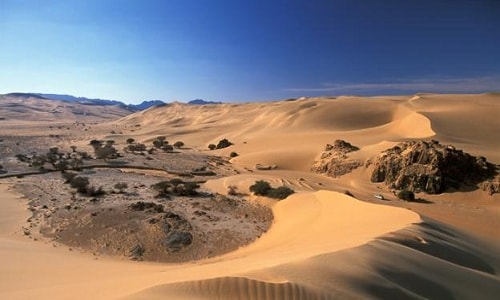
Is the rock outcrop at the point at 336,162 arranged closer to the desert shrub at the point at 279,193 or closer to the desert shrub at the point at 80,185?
the desert shrub at the point at 279,193

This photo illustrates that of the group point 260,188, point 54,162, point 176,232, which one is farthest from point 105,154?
point 176,232

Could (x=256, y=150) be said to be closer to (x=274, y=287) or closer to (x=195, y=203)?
(x=195, y=203)

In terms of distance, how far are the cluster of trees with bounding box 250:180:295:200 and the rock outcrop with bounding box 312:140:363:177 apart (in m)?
5.14

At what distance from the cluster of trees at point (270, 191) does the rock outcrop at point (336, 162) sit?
5.14 meters

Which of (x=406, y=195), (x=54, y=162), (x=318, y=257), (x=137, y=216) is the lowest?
(x=137, y=216)

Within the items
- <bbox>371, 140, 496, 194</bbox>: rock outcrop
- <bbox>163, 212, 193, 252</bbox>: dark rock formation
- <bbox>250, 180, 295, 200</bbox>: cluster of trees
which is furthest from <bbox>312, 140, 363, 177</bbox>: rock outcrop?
<bbox>163, 212, 193, 252</bbox>: dark rock formation

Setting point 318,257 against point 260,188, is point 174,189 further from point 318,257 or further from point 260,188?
point 318,257

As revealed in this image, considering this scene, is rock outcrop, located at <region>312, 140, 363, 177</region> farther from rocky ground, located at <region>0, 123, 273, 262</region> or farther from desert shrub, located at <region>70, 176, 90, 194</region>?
desert shrub, located at <region>70, 176, 90, 194</region>

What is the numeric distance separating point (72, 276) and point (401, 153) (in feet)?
48.7

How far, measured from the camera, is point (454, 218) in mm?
13367

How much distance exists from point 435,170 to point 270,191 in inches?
264

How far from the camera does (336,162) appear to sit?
21.9 meters

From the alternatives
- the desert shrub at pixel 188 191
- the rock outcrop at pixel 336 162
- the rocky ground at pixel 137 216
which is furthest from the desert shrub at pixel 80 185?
the rock outcrop at pixel 336 162

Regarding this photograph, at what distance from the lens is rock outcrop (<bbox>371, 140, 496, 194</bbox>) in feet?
53.8
